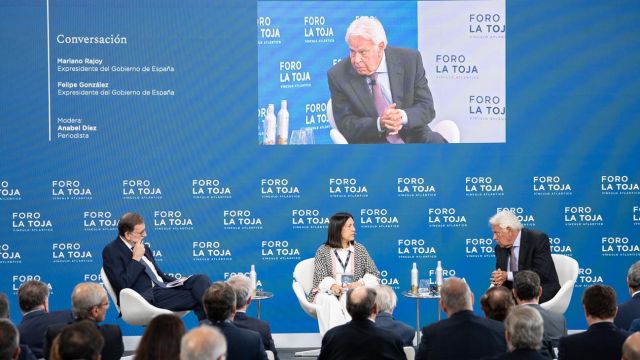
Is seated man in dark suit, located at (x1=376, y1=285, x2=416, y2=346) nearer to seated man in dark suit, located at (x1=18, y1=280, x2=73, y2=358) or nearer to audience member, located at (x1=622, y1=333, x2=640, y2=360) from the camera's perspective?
audience member, located at (x1=622, y1=333, x2=640, y2=360)

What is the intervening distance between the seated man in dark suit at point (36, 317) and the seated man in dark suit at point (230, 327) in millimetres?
998

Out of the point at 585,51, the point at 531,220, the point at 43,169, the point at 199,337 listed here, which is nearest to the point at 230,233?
the point at 43,169

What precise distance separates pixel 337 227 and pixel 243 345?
2904 millimetres

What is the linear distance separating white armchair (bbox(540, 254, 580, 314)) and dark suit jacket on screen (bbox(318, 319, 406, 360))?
2646 millimetres

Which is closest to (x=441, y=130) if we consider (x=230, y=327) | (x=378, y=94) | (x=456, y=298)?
(x=378, y=94)

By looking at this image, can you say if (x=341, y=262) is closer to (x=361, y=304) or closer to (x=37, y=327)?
(x=361, y=304)

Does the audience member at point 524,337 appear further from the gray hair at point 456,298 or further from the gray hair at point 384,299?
the gray hair at point 384,299

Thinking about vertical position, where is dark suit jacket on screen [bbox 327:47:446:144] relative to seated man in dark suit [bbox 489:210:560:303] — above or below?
above

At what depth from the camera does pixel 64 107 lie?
302 inches

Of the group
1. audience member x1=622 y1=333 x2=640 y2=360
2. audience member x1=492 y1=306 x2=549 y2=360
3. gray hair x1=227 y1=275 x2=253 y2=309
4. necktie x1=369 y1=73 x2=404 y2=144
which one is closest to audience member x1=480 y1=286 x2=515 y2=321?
audience member x1=492 y1=306 x2=549 y2=360

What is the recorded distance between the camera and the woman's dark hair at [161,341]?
3.50 meters

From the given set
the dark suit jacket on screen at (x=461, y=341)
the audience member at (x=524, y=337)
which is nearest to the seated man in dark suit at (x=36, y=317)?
the dark suit jacket on screen at (x=461, y=341)

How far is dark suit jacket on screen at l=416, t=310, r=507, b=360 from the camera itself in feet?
14.0

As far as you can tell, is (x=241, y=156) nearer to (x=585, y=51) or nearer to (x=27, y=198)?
(x=27, y=198)
